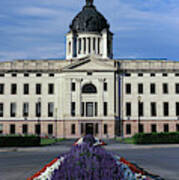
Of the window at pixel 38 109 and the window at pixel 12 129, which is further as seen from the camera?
the window at pixel 12 129

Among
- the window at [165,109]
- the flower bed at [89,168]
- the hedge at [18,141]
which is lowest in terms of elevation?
the hedge at [18,141]

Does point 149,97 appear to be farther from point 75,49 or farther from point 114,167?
point 114,167

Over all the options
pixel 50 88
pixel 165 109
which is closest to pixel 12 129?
pixel 50 88

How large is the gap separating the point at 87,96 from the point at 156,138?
1029 inches

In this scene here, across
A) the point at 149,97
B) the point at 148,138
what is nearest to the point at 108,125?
the point at 149,97

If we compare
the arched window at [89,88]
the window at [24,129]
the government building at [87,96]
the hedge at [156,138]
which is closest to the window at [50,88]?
the government building at [87,96]

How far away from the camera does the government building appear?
67938 mm

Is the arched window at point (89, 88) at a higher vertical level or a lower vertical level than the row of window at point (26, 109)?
higher

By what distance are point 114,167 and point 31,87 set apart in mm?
64603

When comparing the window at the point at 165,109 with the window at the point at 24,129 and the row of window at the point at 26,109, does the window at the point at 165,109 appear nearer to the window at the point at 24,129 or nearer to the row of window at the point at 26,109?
the row of window at the point at 26,109

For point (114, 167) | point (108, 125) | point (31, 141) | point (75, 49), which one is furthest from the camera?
point (75, 49)

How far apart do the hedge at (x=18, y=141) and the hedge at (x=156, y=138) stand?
12637mm

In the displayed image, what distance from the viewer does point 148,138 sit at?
145ft

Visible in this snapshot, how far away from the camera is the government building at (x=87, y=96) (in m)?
67.9
